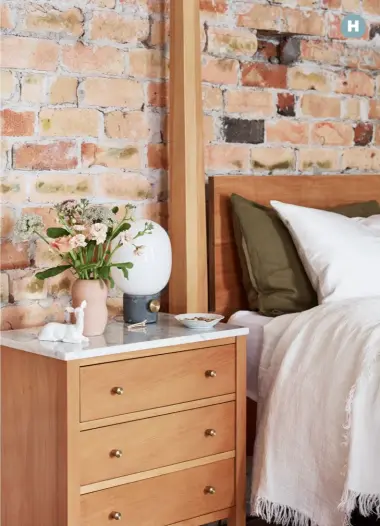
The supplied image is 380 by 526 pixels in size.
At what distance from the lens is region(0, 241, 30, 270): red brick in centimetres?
264

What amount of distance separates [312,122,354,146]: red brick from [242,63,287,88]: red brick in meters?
0.24

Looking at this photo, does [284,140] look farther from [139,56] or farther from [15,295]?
[15,295]

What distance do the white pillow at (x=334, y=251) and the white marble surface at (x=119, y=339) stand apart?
0.37 m

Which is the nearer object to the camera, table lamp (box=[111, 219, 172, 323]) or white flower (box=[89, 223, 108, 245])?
white flower (box=[89, 223, 108, 245])

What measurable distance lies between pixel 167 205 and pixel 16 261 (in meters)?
0.60

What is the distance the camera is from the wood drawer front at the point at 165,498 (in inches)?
90.7

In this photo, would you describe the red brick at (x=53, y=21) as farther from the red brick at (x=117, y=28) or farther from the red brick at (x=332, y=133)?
the red brick at (x=332, y=133)

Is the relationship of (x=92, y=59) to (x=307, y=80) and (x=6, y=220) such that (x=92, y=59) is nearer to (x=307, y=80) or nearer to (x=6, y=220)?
(x=6, y=220)

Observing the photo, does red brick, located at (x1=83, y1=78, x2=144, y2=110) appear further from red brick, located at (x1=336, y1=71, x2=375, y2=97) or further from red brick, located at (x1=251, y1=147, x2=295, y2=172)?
red brick, located at (x1=336, y1=71, x2=375, y2=97)

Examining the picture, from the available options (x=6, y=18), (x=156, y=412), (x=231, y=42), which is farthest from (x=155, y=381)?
(x=231, y=42)

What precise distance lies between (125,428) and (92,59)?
1181 millimetres

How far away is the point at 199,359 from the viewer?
2.52m

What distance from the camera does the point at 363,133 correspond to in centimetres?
359

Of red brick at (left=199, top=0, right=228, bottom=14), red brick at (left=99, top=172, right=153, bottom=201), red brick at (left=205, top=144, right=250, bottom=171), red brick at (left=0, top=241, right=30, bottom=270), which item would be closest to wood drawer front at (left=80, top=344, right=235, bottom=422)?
red brick at (left=0, top=241, right=30, bottom=270)
